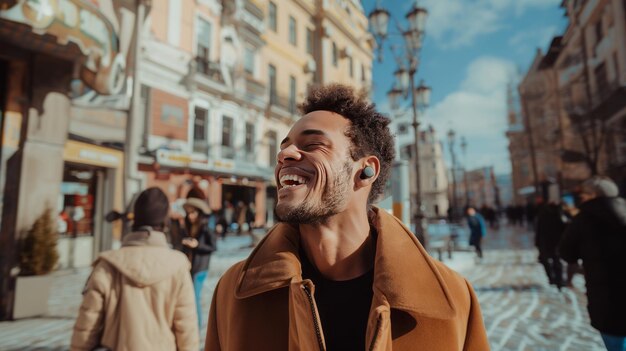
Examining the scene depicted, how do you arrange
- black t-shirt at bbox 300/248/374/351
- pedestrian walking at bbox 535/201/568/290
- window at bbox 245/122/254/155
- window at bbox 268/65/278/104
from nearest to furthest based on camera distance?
black t-shirt at bbox 300/248/374/351 < pedestrian walking at bbox 535/201/568/290 < window at bbox 245/122/254/155 < window at bbox 268/65/278/104

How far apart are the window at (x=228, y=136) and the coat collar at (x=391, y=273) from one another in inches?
590

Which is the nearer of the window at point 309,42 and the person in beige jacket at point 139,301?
the person in beige jacket at point 139,301

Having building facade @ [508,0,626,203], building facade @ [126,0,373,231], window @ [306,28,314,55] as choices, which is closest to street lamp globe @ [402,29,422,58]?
building facade @ [126,0,373,231]

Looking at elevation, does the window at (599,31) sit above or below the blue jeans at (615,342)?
above

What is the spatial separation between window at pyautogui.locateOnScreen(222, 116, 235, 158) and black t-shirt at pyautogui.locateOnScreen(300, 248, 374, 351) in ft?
49.3

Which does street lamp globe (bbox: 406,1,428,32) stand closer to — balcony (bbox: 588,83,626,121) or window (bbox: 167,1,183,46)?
window (bbox: 167,1,183,46)

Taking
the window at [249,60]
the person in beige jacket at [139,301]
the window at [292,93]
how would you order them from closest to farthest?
1. the person in beige jacket at [139,301]
2. the window at [249,60]
3. the window at [292,93]

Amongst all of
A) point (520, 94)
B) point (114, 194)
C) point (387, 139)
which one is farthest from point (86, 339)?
point (520, 94)

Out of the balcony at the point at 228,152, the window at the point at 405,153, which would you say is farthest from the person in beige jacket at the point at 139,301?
the balcony at the point at 228,152

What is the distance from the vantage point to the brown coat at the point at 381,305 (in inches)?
41.2

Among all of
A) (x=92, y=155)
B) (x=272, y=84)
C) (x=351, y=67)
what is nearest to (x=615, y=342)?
(x=92, y=155)

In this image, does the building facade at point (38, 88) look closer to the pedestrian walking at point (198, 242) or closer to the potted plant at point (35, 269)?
the potted plant at point (35, 269)

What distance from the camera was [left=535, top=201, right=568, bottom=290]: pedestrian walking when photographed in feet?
21.2

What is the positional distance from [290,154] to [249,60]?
17389mm
